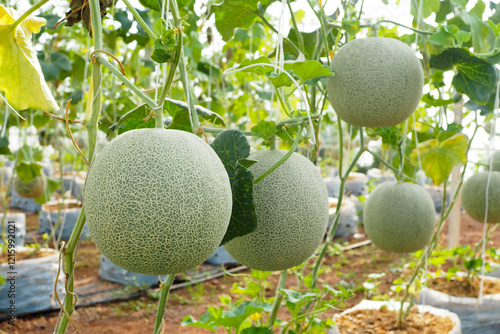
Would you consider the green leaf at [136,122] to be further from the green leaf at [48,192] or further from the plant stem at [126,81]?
the green leaf at [48,192]

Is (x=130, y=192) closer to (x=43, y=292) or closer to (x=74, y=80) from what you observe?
(x=74, y=80)

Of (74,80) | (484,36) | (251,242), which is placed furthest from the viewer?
(74,80)

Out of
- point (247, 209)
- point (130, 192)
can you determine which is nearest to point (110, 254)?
point (130, 192)

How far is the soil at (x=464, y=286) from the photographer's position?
2.73 m

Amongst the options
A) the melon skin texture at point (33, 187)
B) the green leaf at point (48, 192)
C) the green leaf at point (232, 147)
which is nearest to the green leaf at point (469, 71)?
the green leaf at point (232, 147)

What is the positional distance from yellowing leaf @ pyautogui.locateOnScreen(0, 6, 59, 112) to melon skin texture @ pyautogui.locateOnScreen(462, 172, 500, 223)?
1.94 metres

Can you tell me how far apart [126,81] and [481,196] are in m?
1.95

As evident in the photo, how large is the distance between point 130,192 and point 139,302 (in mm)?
3275

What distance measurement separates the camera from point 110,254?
2.27 ft

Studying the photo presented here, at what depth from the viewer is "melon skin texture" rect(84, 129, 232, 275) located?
65cm

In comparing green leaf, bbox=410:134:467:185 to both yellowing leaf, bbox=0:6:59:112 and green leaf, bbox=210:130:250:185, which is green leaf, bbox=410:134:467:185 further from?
yellowing leaf, bbox=0:6:59:112

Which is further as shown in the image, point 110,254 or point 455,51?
point 455,51

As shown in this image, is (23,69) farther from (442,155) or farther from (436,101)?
(442,155)

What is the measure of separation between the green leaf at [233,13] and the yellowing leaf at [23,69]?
568 mm
